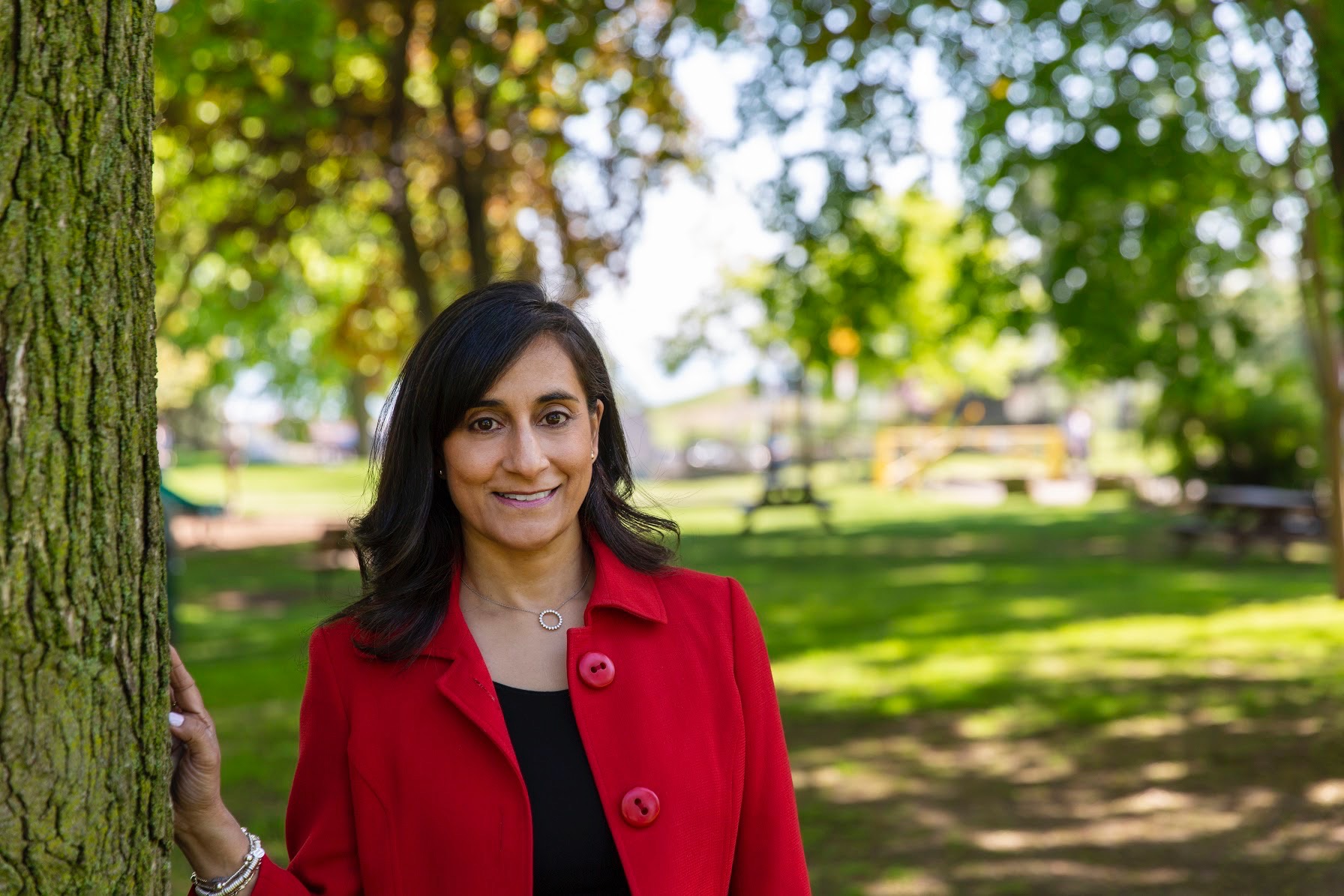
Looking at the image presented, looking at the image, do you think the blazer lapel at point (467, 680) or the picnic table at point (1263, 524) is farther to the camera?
the picnic table at point (1263, 524)

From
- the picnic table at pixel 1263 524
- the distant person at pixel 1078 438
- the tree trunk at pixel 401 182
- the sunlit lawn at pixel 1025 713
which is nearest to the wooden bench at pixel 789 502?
the sunlit lawn at pixel 1025 713

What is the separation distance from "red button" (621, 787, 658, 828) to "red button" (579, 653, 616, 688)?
0.64 ft

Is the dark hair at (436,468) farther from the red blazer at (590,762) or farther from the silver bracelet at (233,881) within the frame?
the silver bracelet at (233,881)

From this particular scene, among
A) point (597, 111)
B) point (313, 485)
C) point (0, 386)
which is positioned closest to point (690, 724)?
point (0, 386)

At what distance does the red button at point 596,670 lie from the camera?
2430 millimetres

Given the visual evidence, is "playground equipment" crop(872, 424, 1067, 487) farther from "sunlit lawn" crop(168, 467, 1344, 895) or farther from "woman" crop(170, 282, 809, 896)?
"woman" crop(170, 282, 809, 896)

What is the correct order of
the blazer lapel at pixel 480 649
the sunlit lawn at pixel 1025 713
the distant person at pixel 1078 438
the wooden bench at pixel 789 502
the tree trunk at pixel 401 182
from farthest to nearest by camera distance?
the distant person at pixel 1078 438 < the wooden bench at pixel 789 502 < the tree trunk at pixel 401 182 < the sunlit lawn at pixel 1025 713 < the blazer lapel at pixel 480 649

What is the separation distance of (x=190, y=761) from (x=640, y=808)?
72 centimetres

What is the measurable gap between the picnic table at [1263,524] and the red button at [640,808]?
14730 millimetres

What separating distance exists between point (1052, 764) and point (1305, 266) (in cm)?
549

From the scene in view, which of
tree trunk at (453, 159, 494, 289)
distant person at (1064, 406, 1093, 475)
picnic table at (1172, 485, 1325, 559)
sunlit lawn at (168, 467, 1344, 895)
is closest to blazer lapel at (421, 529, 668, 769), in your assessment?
sunlit lawn at (168, 467, 1344, 895)

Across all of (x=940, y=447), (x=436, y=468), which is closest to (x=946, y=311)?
(x=436, y=468)

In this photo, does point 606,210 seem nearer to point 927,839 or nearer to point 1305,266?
point 1305,266

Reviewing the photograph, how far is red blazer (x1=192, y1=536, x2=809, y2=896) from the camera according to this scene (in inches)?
91.5
